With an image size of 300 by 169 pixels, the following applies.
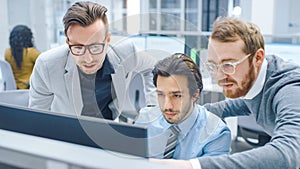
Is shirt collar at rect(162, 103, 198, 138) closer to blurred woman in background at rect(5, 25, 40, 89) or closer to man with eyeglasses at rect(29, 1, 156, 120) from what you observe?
man with eyeglasses at rect(29, 1, 156, 120)

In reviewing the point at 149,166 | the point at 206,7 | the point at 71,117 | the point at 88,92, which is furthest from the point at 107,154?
the point at 206,7

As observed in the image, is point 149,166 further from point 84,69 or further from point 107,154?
point 84,69

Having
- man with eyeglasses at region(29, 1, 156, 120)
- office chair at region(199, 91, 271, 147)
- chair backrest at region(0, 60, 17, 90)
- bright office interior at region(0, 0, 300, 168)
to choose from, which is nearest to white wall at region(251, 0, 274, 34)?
bright office interior at region(0, 0, 300, 168)

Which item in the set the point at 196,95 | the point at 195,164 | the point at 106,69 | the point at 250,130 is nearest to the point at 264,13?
the point at 250,130

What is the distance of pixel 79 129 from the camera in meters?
0.49

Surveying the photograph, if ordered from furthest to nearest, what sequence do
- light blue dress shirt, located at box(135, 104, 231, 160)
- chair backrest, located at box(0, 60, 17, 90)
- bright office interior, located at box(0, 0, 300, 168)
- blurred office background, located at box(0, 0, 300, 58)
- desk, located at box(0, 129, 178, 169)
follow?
blurred office background, located at box(0, 0, 300, 58), chair backrest, located at box(0, 60, 17, 90), bright office interior, located at box(0, 0, 300, 168), light blue dress shirt, located at box(135, 104, 231, 160), desk, located at box(0, 129, 178, 169)

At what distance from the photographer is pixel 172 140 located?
3.30 feet

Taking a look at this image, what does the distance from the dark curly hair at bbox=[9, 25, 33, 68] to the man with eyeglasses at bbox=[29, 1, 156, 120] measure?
2.11 m

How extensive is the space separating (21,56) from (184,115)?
102 inches

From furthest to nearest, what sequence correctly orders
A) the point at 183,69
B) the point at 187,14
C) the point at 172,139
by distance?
the point at 187,14 < the point at 172,139 < the point at 183,69

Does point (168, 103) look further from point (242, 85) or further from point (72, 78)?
point (72, 78)

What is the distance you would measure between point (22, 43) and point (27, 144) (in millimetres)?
3146

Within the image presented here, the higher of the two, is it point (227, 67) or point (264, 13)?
point (264, 13)

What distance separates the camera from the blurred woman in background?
3123mm
